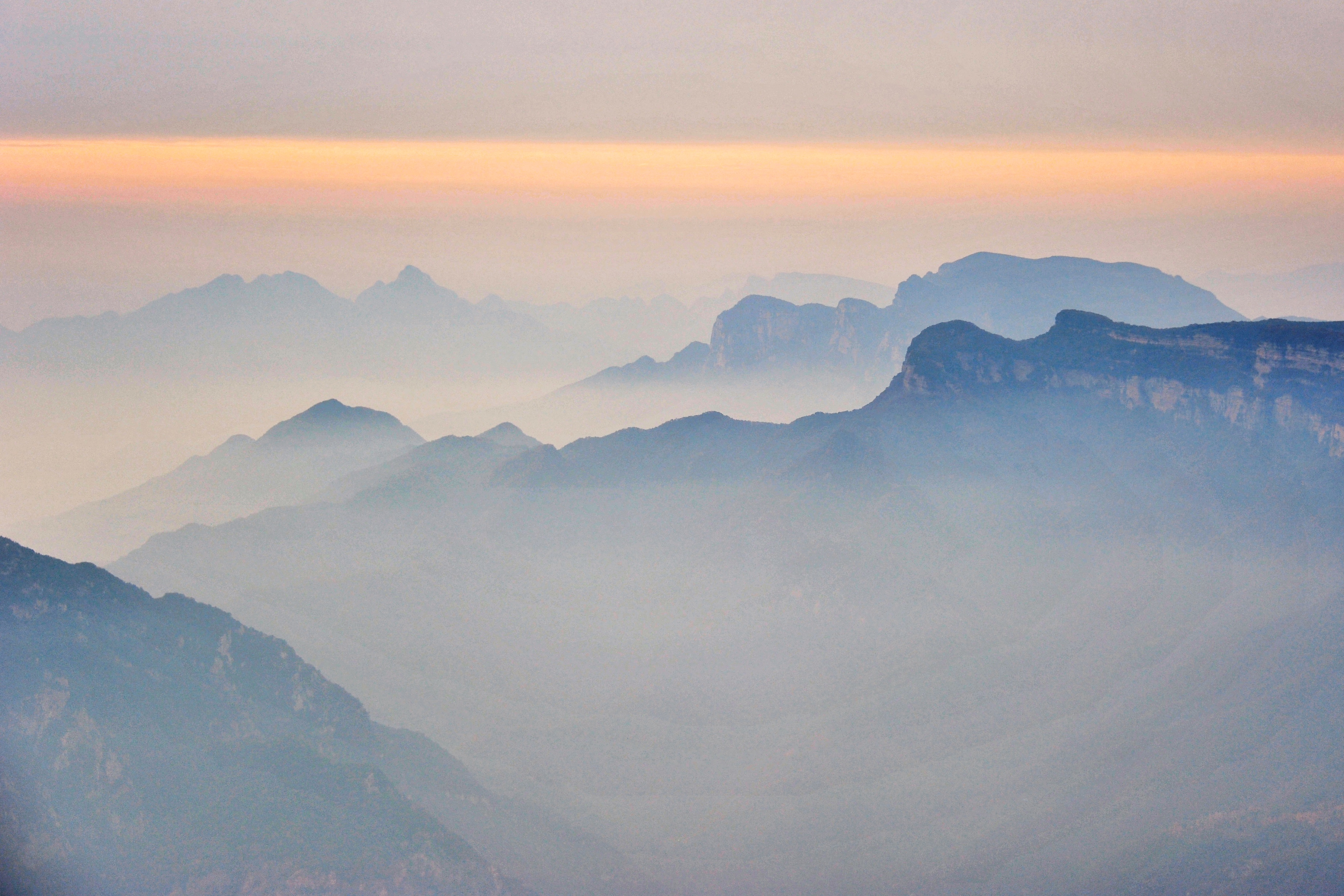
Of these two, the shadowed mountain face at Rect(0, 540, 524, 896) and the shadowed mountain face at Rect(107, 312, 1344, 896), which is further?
the shadowed mountain face at Rect(107, 312, 1344, 896)

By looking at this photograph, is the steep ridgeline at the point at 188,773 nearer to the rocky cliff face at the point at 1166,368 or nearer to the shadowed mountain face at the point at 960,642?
the shadowed mountain face at the point at 960,642

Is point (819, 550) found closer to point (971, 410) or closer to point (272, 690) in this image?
point (971, 410)

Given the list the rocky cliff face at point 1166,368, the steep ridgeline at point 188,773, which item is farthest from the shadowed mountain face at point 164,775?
the rocky cliff face at point 1166,368

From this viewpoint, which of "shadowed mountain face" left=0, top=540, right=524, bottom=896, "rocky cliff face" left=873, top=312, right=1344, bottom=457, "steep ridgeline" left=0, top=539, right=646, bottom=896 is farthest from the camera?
Result: "rocky cliff face" left=873, top=312, right=1344, bottom=457

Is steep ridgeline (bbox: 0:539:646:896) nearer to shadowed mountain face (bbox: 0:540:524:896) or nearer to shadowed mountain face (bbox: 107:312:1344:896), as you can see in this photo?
shadowed mountain face (bbox: 0:540:524:896)

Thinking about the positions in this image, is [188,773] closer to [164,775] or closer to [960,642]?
[164,775]

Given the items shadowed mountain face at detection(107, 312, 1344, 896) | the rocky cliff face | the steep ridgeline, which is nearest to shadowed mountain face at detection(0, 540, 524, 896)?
the steep ridgeline

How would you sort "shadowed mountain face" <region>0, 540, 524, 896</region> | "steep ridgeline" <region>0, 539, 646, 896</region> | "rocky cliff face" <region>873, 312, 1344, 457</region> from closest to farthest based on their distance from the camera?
1. "shadowed mountain face" <region>0, 540, 524, 896</region>
2. "steep ridgeline" <region>0, 539, 646, 896</region>
3. "rocky cliff face" <region>873, 312, 1344, 457</region>

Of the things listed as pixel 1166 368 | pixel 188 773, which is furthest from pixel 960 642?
pixel 188 773
